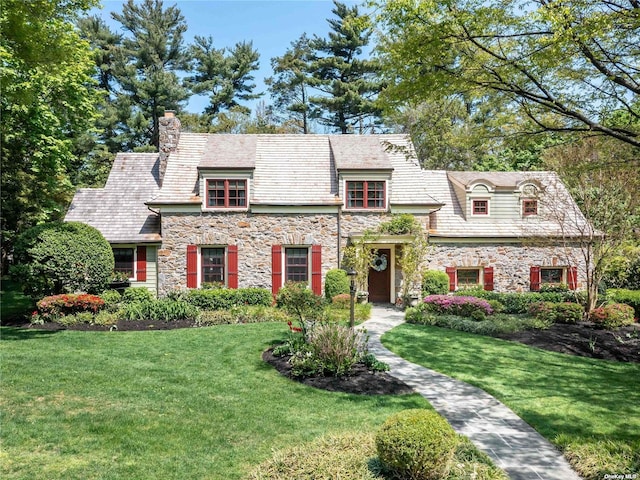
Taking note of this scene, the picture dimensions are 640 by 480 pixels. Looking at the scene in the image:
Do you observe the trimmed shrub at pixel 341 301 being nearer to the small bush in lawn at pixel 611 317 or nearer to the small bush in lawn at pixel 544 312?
the small bush in lawn at pixel 544 312

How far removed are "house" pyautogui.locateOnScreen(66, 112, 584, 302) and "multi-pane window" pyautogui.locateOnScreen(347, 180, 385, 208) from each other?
38mm

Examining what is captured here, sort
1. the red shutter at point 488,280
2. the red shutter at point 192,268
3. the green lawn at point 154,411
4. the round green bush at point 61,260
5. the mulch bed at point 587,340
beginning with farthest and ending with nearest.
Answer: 1. the red shutter at point 488,280
2. the red shutter at point 192,268
3. the round green bush at point 61,260
4. the mulch bed at point 587,340
5. the green lawn at point 154,411

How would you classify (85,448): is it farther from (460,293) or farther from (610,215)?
(610,215)

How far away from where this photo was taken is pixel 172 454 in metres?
4.55

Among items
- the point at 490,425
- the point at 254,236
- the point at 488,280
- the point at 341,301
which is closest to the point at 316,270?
the point at 341,301

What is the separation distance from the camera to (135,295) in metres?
13.9

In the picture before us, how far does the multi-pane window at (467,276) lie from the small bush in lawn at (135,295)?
11.8 meters

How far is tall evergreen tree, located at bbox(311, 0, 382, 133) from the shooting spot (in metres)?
27.7

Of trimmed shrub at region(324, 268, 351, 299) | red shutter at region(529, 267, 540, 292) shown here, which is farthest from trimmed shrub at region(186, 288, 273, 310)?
red shutter at region(529, 267, 540, 292)

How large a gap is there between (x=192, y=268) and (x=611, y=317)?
44.4 feet

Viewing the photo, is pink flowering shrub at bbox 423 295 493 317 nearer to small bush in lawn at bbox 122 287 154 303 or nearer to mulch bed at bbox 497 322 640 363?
mulch bed at bbox 497 322 640 363

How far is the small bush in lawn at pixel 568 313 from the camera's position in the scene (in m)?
12.3

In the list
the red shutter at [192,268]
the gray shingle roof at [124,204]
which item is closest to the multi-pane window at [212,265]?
the red shutter at [192,268]

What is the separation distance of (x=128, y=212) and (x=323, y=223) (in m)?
7.69
